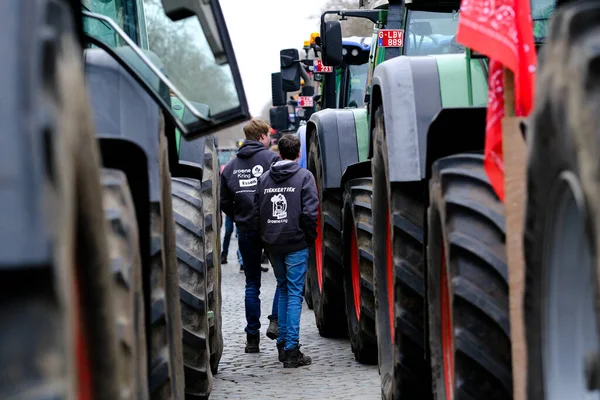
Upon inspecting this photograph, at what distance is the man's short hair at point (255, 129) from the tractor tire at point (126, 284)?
6228 mm

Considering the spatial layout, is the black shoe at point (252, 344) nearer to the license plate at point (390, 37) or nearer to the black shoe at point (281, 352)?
the black shoe at point (281, 352)

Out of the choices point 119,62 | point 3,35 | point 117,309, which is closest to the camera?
point 3,35

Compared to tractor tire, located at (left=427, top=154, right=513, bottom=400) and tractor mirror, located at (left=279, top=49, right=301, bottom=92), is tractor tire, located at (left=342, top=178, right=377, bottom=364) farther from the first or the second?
tractor mirror, located at (left=279, top=49, right=301, bottom=92)

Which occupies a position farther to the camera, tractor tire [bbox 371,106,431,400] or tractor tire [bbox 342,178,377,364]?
tractor tire [bbox 342,178,377,364]

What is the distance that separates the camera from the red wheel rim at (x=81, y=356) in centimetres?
258

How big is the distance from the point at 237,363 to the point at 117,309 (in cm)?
602

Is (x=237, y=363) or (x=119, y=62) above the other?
(x=119, y=62)

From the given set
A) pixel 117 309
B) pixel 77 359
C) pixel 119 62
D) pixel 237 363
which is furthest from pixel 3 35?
pixel 237 363

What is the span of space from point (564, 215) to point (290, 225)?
582 cm

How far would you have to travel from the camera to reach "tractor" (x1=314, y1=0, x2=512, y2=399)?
420 centimetres

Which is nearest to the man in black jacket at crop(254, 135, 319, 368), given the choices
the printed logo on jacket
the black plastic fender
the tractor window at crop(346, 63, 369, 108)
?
the printed logo on jacket

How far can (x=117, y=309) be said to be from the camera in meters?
3.13

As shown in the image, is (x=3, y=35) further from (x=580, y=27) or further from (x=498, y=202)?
(x=498, y=202)

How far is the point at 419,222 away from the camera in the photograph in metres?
5.82
